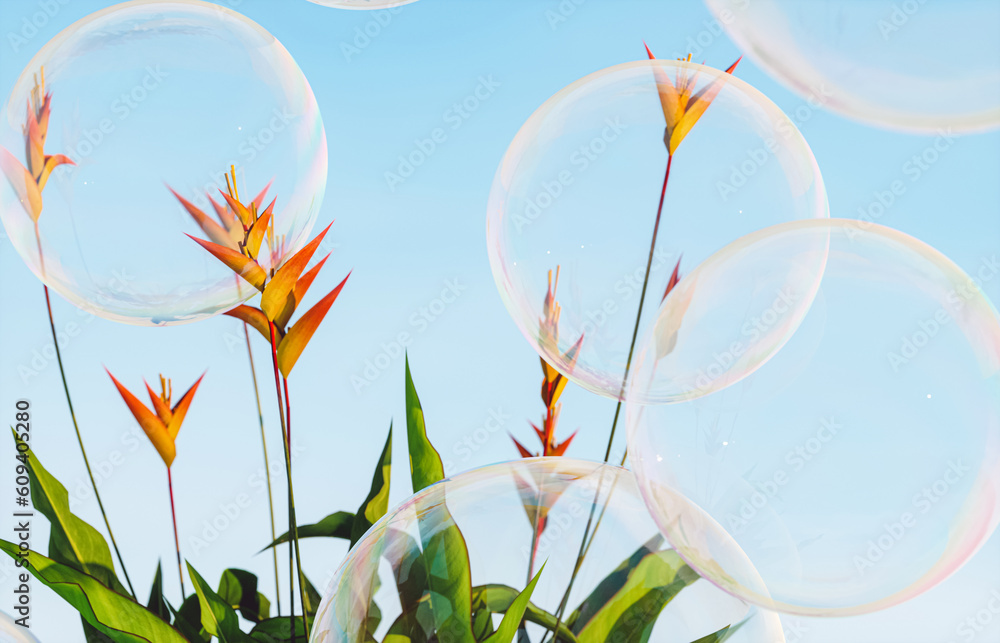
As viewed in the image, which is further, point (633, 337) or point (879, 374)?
point (633, 337)

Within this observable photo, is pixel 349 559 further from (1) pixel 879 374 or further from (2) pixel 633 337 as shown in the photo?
(1) pixel 879 374

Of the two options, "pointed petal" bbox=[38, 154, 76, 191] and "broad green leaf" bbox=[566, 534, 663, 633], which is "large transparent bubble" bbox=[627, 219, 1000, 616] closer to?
"broad green leaf" bbox=[566, 534, 663, 633]

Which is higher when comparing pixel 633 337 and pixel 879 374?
pixel 633 337

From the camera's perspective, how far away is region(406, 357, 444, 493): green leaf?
3.17 feet

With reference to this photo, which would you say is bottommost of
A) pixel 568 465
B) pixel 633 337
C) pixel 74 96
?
pixel 568 465

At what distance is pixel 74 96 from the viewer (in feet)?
2.98

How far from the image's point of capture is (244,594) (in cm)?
107

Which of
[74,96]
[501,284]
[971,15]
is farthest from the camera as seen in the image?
[501,284]

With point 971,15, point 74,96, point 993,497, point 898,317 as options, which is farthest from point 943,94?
point 74,96

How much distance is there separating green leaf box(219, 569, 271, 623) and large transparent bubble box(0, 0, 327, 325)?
401 millimetres

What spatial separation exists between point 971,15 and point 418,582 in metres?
0.79

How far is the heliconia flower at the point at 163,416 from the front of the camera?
2.84ft

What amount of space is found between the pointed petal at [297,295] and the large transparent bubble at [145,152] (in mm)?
156

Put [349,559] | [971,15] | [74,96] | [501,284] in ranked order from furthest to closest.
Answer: [501,284] → [74,96] → [349,559] → [971,15]
